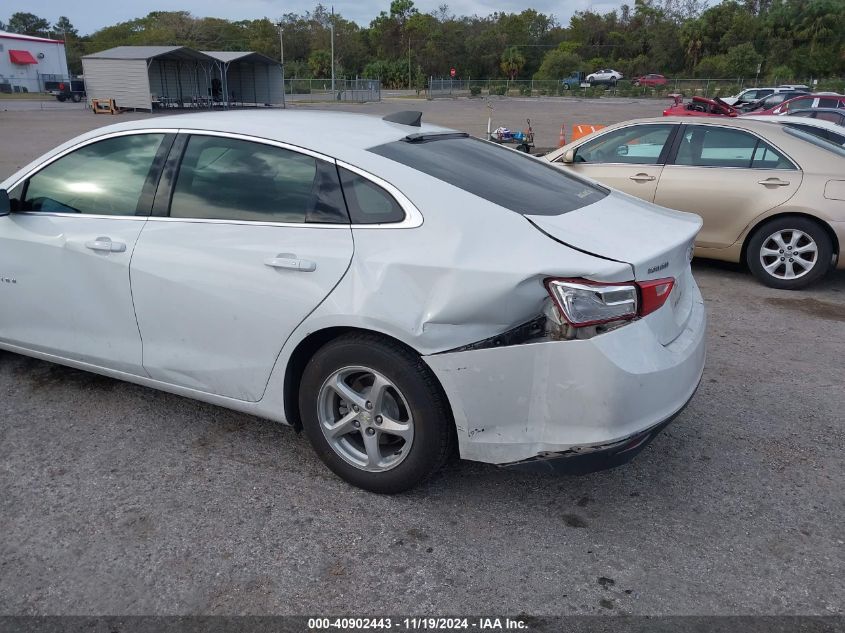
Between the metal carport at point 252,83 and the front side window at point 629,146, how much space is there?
131ft

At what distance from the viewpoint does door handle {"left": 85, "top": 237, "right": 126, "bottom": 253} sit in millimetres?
3490

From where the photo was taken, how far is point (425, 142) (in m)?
3.51

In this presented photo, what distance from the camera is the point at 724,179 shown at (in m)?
6.83

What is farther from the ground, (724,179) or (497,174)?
(497,174)

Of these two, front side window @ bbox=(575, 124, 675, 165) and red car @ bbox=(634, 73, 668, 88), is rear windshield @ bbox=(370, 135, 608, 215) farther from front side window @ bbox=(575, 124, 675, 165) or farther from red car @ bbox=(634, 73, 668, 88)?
red car @ bbox=(634, 73, 668, 88)

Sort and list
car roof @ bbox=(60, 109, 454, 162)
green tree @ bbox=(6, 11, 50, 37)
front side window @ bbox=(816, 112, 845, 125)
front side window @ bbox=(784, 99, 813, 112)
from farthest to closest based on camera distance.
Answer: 1. green tree @ bbox=(6, 11, 50, 37)
2. front side window @ bbox=(784, 99, 813, 112)
3. front side window @ bbox=(816, 112, 845, 125)
4. car roof @ bbox=(60, 109, 454, 162)

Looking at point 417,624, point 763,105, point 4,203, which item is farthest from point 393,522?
point 763,105

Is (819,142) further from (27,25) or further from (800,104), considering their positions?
(27,25)

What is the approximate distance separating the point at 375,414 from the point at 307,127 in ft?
4.61

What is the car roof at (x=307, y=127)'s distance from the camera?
3189 mm

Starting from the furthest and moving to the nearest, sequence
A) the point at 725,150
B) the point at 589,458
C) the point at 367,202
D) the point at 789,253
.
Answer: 1. the point at 725,150
2. the point at 789,253
3. the point at 367,202
4. the point at 589,458

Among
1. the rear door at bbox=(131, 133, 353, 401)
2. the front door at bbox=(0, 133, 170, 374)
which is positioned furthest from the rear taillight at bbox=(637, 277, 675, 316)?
the front door at bbox=(0, 133, 170, 374)

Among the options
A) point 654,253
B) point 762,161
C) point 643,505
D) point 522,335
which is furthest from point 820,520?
Result: point 762,161

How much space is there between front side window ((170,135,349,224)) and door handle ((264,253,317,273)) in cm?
19
